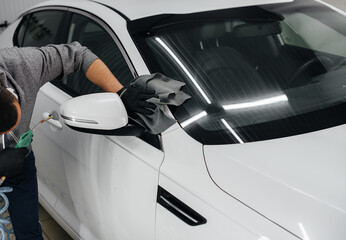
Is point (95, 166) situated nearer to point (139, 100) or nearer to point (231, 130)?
point (139, 100)

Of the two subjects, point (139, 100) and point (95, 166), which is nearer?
point (139, 100)

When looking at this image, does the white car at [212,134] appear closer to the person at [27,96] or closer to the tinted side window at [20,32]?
the person at [27,96]

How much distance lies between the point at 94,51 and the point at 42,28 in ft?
1.81

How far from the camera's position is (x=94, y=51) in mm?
1750

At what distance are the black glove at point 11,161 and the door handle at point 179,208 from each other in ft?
1.44

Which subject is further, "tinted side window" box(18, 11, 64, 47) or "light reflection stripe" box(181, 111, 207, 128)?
"tinted side window" box(18, 11, 64, 47)

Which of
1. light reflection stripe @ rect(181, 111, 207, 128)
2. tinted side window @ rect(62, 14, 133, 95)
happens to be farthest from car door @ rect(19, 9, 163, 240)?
light reflection stripe @ rect(181, 111, 207, 128)

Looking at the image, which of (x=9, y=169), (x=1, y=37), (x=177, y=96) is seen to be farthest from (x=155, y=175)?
(x=1, y=37)

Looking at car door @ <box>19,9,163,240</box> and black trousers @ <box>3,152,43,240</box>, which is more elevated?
car door @ <box>19,9,163,240</box>

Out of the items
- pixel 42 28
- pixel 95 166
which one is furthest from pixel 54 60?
pixel 42 28

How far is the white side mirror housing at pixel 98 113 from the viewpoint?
3.97 ft

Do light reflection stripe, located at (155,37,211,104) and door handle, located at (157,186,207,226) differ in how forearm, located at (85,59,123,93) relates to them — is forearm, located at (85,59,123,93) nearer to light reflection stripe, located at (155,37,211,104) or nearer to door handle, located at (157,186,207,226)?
light reflection stripe, located at (155,37,211,104)

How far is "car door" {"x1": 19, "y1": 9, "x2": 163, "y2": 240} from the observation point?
1282mm

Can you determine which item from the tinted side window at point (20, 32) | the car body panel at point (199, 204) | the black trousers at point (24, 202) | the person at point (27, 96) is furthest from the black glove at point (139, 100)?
the tinted side window at point (20, 32)
